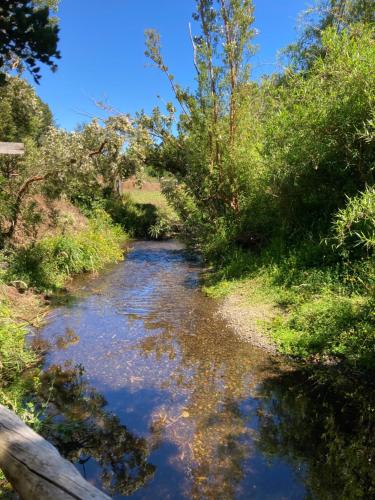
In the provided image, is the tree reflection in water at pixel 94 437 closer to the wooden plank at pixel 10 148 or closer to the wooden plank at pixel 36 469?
the wooden plank at pixel 36 469

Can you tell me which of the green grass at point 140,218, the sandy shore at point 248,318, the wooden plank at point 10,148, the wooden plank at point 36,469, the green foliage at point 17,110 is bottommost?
the sandy shore at point 248,318

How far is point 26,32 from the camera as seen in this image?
34.6 ft

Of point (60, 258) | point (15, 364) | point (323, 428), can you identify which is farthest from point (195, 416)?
point (60, 258)

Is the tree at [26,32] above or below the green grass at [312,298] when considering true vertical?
above

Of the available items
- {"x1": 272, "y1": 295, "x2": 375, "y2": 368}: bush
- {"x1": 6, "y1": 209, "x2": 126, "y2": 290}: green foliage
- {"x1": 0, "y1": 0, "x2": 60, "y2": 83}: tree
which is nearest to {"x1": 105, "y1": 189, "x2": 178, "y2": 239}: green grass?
{"x1": 6, "y1": 209, "x2": 126, "y2": 290}: green foliage

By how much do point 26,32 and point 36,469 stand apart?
11780mm

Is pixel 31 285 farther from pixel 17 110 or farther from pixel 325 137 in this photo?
pixel 325 137

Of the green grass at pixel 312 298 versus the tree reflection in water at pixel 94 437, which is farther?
the green grass at pixel 312 298

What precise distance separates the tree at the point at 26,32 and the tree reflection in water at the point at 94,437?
30.8 feet

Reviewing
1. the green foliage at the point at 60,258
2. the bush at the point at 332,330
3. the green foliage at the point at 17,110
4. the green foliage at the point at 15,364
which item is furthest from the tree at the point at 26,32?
the bush at the point at 332,330

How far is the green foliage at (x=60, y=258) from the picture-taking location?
975 centimetres

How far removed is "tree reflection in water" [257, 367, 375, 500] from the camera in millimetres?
3713

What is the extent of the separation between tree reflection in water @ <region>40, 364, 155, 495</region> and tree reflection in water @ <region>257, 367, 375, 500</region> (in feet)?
4.62

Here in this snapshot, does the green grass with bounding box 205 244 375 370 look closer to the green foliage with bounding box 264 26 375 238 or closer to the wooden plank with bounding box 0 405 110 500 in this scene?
the green foliage with bounding box 264 26 375 238
